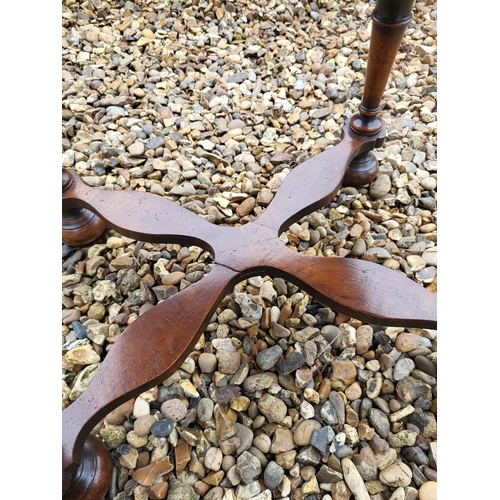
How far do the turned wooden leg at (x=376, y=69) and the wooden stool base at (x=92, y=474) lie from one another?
926 mm

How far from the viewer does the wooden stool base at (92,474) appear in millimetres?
760

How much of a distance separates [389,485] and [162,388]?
1.52 feet

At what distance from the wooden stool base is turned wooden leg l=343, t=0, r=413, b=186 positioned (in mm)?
926

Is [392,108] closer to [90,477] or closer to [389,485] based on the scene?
[389,485]

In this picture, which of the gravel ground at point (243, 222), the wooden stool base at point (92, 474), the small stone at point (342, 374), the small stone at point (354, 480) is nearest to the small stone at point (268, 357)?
the gravel ground at point (243, 222)

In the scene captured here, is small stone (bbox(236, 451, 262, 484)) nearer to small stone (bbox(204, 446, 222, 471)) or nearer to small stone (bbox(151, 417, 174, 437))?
small stone (bbox(204, 446, 222, 471))

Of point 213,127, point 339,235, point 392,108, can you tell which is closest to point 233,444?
point 339,235

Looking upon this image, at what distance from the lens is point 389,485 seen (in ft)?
2.66

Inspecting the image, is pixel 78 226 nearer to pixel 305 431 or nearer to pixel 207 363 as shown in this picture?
pixel 207 363

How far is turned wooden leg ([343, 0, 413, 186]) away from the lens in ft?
3.08

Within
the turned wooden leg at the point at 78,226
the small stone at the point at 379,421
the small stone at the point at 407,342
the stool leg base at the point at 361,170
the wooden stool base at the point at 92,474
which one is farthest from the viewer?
the stool leg base at the point at 361,170

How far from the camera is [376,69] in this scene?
109cm

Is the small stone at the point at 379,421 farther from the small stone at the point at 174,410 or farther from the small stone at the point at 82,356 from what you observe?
the small stone at the point at 82,356

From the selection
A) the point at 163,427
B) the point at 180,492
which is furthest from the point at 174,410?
the point at 180,492
